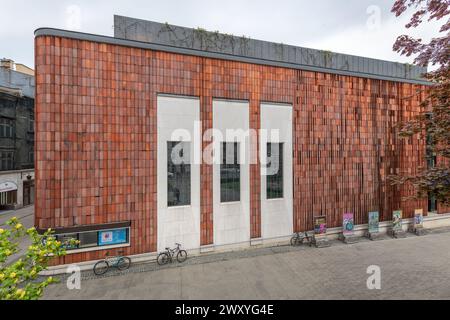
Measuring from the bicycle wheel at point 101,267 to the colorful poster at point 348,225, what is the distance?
14511mm

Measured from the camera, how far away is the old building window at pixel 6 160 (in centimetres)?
2481

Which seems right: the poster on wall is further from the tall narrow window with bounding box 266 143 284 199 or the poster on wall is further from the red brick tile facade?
the tall narrow window with bounding box 266 143 284 199

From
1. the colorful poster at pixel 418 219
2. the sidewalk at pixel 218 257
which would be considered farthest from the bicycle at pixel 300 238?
the colorful poster at pixel 418 219

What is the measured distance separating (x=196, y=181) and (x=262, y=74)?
7.77 m

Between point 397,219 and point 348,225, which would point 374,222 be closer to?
point 397,219

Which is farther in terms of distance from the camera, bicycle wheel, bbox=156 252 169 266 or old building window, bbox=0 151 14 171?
old building window, bbox=0 151 14 171

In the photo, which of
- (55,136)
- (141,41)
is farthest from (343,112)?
(55,136)

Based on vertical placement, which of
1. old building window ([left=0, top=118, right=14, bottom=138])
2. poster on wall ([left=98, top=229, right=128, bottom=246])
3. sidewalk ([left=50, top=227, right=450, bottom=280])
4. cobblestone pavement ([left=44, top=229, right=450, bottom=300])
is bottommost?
cobblestone pavement ([left=44, top=229, right=450, bottom=300])

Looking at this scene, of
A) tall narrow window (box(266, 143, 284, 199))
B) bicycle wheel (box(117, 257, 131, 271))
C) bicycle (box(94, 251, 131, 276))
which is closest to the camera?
bicycle (box(94, 251, 131, 276))

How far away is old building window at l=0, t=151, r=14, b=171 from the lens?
24.8 metres

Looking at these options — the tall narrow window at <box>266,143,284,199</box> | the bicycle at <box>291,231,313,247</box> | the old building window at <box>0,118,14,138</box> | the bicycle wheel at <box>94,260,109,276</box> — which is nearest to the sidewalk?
the bicycle wheel at <box>94,260,109,276</box>

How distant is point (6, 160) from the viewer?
83.3 feet

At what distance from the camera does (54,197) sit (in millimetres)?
11906

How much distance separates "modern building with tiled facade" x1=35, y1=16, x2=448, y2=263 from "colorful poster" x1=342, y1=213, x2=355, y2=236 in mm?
723
